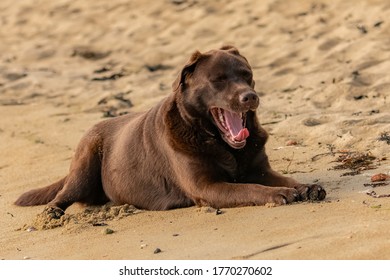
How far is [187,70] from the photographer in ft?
22.8

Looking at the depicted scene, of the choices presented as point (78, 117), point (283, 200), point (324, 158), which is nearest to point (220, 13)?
point (78, 117)

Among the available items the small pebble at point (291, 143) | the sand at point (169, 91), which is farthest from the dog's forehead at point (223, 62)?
the small pebble at point (291, 143)

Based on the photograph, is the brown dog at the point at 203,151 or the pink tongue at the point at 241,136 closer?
the brown dog at the point at 203,151

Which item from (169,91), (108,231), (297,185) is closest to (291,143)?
(297,185)

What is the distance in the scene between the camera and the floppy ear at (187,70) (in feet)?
22.7

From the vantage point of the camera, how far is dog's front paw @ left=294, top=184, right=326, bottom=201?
6250 mm

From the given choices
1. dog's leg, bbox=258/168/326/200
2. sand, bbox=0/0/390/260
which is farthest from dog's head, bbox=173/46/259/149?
sand, bbox=0/0/390/260

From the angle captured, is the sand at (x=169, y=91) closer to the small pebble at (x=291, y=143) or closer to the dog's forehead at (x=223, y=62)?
the small pebble at (x=291, y=143)

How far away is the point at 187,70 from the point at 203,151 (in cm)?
63

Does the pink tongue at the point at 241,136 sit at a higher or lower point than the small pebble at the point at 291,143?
higher

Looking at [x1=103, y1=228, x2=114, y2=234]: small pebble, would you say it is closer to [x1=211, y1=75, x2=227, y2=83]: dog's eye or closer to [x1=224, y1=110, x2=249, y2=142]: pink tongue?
[x1=224, y1=110, x2=249, y2=142]: pink tongue

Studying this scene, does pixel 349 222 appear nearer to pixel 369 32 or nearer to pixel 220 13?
pixel 369 32

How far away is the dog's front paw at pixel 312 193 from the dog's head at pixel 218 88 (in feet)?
2.23
